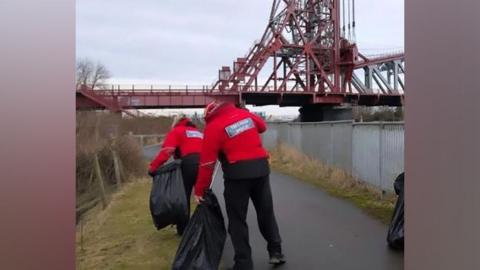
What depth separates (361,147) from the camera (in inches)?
464

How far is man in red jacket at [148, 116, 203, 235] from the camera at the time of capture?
6652 mm

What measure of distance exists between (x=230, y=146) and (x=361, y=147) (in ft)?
24.5

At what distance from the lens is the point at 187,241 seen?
5.02 metres

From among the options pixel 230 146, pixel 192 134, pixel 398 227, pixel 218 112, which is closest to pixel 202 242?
pixel 230 146

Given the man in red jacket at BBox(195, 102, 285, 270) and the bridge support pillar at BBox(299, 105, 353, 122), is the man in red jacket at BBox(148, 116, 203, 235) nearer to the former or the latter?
the man in red jacket at BBox(195, 102, 285, 270)

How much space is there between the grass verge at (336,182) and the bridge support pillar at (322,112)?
96.8ft

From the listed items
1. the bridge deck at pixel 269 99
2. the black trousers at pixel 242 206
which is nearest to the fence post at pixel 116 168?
the black trousers at pixel 242 206

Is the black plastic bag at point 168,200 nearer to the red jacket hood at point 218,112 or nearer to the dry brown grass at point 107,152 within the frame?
the red jacket hood at point 218,112

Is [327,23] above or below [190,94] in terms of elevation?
above

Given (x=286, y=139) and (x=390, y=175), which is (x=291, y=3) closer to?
(x=286, y=139)

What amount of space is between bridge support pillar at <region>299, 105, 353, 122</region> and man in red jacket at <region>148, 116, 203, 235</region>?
4202 centimetres
